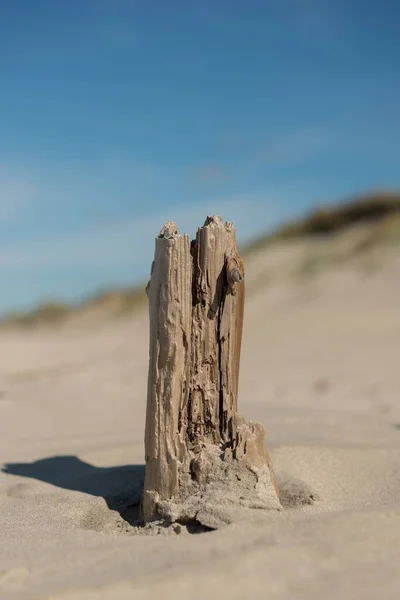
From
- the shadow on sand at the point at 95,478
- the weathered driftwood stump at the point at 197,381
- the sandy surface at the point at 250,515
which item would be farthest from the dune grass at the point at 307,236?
the weathered driftwood stump at the point at 197,381

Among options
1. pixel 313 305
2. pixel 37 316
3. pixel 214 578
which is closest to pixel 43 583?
pixel 214 578

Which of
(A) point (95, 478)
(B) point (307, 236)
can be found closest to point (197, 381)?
(A) point (95, 478)

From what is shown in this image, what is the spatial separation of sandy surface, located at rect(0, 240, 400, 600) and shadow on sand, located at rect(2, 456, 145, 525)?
0.7 inches

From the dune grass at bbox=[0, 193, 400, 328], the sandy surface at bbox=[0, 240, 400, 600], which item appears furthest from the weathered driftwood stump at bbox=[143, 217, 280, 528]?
the dune grass at bbox=[0, 193, 400, 328]

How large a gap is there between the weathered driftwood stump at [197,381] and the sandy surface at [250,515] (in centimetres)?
36

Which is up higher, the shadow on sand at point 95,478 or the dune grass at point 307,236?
the dune grass at point 307,236

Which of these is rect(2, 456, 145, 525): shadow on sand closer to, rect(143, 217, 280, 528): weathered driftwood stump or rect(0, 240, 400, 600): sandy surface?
rect(0, 240, 400, 600): sandy surface

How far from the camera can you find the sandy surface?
3.41 m

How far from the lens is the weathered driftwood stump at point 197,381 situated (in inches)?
179

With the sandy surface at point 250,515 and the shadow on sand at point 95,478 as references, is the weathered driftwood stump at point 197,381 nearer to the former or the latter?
the sandy surface at point 250,515

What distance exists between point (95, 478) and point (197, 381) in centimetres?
→ 158

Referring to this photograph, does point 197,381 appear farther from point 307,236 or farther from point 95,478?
point 307,236

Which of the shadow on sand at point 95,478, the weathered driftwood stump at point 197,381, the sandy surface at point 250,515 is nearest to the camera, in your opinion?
the sandy surface at point 250,515

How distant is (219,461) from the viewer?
4.68 metres
